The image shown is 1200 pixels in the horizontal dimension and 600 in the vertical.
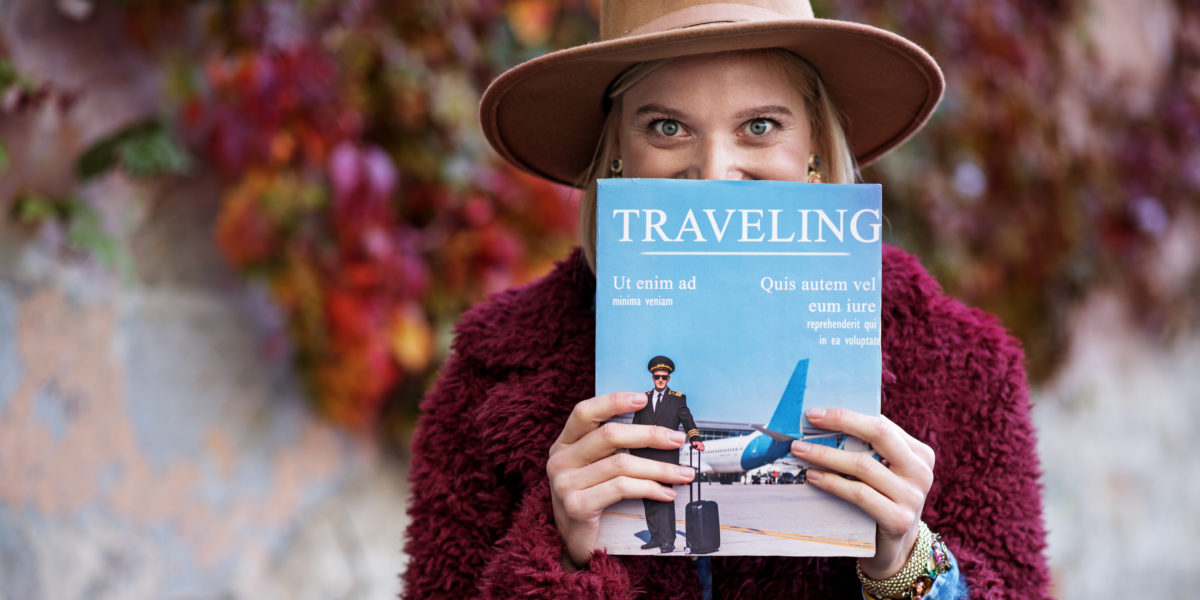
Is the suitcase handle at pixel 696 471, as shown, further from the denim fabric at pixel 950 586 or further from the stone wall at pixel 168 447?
the stone wall at pixel 168 447

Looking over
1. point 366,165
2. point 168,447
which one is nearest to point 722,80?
point 366,165

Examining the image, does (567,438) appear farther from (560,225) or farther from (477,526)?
(560,225)

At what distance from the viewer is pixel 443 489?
154cm

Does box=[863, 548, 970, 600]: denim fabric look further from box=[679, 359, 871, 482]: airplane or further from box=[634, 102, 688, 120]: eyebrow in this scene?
box=[634, 102, 688, 120]: eyebrow

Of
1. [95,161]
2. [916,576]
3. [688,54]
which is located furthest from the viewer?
[95,161]

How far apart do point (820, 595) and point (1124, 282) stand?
13.4 ft

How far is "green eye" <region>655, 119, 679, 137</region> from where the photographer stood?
4.80ft

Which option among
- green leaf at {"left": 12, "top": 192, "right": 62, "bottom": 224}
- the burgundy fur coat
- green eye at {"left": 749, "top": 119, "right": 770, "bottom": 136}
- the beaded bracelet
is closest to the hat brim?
green eye at {"left": 749, "top": 119, "right": 770, "bottom": 136}

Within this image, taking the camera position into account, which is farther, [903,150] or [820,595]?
[903,150]

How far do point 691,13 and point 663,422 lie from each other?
2.04 feet

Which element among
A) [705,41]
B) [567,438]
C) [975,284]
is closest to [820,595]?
[567,438]

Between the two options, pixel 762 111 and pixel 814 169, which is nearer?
pixel 762 111

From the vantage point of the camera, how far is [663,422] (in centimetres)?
119

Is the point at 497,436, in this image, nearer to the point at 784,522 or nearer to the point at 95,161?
the point at 784,522
